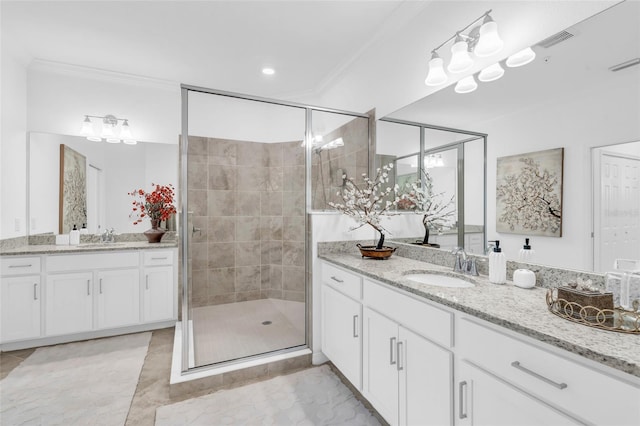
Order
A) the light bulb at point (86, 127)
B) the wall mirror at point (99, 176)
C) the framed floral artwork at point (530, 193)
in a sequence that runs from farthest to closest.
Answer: the light bulb at point (86, 127) < the wall mirror at point (99, 176) < the framed floral artwork at point (530, 193)

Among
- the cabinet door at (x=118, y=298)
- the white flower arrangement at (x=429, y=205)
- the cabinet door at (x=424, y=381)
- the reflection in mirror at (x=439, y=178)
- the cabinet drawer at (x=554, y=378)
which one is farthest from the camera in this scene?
the cabinet door at (x=118, y=298)

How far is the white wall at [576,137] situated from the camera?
1.10 meters

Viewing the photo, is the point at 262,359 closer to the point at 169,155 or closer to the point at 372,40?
the point at 169,155

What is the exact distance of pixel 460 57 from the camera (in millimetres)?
1655

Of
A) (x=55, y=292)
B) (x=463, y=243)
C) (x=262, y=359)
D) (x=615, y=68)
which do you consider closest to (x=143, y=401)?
(x=262, y=359)

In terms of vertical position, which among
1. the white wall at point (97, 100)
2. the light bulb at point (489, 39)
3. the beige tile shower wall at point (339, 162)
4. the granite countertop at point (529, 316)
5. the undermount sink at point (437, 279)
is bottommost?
the undermount sink at point (437, 279)

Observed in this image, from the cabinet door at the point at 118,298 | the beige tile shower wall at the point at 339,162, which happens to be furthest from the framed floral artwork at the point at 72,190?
the beige tile shower wall at the point at 339,162

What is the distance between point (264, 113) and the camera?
3.66m

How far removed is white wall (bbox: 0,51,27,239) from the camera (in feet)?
8.61

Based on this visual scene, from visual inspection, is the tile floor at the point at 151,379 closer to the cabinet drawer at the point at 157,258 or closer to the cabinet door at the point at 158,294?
the cabinet door at the point at 158,294

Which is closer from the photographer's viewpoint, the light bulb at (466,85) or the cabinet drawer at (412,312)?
the cabinet drawer at (412,312)

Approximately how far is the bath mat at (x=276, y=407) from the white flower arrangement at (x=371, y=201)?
108cm

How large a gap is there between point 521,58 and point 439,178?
2.71 feet

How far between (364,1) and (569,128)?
5.33 ft
